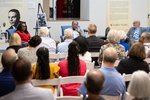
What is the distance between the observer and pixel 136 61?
4.07 metres

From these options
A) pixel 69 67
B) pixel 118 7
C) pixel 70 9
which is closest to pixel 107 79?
pixel 69 67

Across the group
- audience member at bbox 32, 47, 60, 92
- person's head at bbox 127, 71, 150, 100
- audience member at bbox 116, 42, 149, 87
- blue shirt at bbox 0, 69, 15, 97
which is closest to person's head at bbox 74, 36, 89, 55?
audience member at bbox 116, 42, 149, 87

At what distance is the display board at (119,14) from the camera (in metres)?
11.3

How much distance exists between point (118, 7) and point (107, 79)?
27.7 feet

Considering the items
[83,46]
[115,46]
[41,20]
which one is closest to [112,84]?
[83,46]

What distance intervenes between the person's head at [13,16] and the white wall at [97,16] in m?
0.41

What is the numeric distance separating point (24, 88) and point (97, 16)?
9016 millimetres

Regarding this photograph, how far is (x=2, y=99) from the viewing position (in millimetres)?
2553

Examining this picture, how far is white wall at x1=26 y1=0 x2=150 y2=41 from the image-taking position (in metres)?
10.7

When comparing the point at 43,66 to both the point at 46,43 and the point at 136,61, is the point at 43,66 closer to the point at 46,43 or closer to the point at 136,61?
the point at 136,61

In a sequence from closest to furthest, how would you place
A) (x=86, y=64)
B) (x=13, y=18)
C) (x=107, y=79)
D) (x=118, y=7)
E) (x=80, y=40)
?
(x=107, y=79), (x=86, y=64), (x=80, y=40), (x=13, y=18), (x=118, y=7)

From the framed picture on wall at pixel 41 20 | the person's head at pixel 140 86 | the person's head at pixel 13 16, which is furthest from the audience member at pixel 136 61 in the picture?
the person's head at pixel 13 16

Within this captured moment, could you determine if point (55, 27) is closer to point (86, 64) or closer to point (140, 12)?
point (140, 12)

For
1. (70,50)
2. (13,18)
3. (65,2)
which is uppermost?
(65,2)
